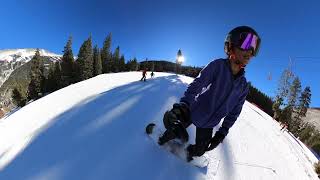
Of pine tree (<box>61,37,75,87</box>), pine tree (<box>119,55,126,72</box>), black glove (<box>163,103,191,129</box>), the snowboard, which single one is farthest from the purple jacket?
pine tree (<box>119,55,126,72</box>)

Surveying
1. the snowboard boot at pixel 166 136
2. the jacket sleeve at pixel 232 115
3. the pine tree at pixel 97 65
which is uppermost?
the jacket sleeve at pixel 232 115

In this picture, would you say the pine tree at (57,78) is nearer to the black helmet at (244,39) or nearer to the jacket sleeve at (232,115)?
the jacket sleeve at (232,115)

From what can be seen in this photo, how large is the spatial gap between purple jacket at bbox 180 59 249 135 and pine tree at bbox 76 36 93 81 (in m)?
74.5

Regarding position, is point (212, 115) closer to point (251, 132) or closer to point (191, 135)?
point (191, 135)

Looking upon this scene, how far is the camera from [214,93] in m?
5.03

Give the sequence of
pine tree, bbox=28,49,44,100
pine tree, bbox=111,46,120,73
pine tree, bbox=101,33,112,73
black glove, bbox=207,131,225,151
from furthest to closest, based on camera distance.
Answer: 1. pine tree, bbox=111,46,120,73
2. pine tree, bbox=101,33,112,73
3. pine tree, bbox=28,49,44,100
4. black glove, bbox=207,131,225,151

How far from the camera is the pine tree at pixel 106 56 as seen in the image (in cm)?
9756

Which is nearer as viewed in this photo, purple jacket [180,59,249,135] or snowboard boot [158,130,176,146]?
purple jacket [180,59,249,135]

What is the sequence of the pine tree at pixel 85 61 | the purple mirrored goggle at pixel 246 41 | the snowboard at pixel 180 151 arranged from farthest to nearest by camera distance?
the pine tree at pixel 85 61
the snowboard at pixel 180 151
the purple mirrored goggle at pixel 246 41

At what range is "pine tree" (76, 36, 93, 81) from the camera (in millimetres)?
77500

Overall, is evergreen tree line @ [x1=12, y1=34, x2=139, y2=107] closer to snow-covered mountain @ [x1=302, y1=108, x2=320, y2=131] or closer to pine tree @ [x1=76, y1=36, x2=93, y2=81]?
pine tree @ [x1=76, y1=36, x2=93, y2=81]

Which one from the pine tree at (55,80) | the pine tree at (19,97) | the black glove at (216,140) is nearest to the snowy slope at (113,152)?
the black glove at (216,140)

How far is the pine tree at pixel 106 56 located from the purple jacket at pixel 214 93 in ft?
305

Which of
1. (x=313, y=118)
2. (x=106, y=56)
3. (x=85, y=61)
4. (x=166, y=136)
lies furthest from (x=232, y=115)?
(x=313, y=118)
